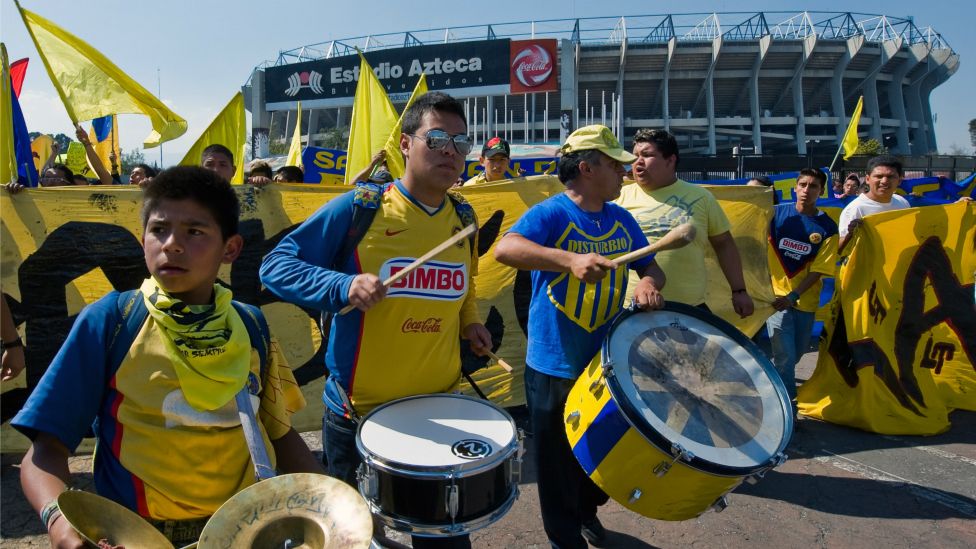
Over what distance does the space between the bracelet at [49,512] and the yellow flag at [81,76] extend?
4547 millimetres

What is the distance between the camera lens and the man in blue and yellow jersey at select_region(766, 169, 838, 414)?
16.4ft

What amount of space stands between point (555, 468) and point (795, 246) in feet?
11.8

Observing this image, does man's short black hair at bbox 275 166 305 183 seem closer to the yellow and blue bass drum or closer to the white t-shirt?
the yellow and blue bass drum

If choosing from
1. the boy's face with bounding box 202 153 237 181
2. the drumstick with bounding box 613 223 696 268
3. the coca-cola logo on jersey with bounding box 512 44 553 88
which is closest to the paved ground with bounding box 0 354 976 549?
the drumstick with bounding box 613 223 696 268

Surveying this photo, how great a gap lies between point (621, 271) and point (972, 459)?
3.58 meters

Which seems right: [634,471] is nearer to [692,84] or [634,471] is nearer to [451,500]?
[451,500]

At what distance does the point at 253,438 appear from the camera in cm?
148

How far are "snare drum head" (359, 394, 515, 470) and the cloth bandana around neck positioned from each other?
23.0 inches

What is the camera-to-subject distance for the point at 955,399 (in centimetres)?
527

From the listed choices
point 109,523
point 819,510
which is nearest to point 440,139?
point 109,523

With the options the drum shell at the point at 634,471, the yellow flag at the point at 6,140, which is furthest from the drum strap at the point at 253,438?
the yellow flag at the point at 6,140

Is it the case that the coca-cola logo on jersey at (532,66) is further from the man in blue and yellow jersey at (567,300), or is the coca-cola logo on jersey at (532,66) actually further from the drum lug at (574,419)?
the drum lug at (574,419)

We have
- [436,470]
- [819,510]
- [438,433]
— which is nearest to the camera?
[436,470]

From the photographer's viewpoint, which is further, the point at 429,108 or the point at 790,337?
the point at 790,337
